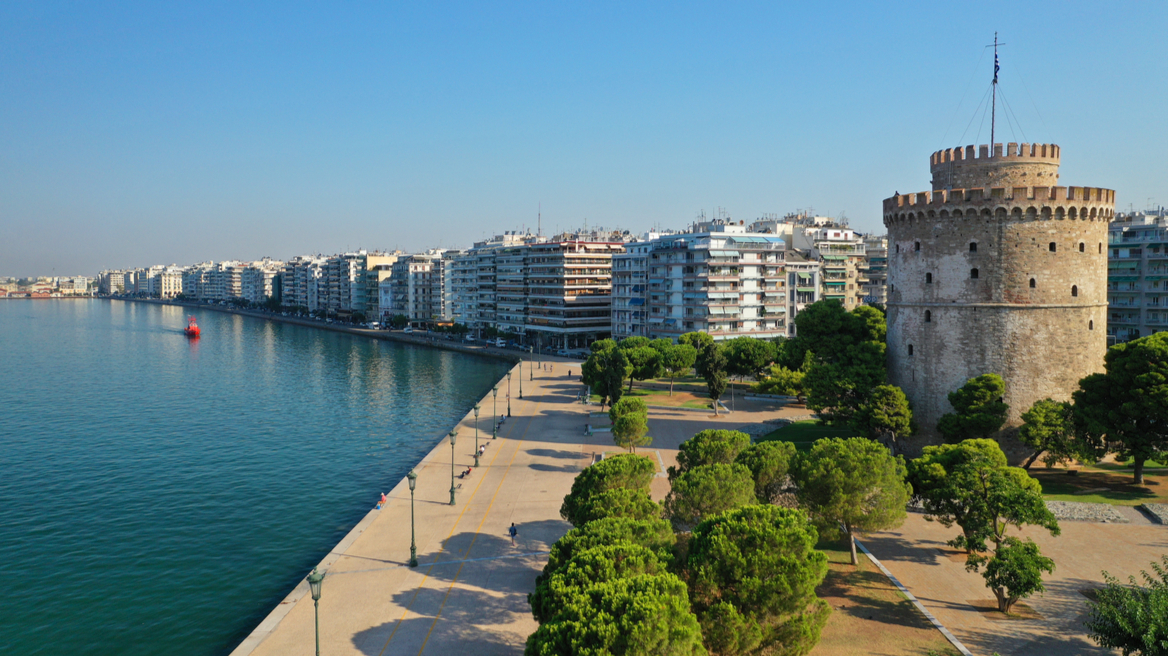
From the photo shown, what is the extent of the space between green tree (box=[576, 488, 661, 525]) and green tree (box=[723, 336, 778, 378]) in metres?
44.9

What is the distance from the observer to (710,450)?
3167cm

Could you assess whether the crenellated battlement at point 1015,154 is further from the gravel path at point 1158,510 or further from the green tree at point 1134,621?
the green tree at point 1134,621

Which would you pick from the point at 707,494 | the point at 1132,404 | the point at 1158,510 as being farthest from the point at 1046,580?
the point at 1132,404

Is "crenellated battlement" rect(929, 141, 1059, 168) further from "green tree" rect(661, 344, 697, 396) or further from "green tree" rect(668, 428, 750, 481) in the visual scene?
"green tree" rect(661, 344, 697, 396)

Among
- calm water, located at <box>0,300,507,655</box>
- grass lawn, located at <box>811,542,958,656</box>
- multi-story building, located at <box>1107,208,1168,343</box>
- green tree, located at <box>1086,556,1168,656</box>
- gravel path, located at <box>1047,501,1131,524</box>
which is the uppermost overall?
multi-story building, located at <box>1107,208,1168,343</box>

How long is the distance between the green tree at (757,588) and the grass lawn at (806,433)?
28.3m

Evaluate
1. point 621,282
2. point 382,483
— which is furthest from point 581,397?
point 621,282

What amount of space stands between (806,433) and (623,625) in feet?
126

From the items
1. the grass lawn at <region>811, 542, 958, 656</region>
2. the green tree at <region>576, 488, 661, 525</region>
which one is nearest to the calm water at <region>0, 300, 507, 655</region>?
the green tree at <region>576, 488, 661, 525</region>

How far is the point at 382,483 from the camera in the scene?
45.6 meters

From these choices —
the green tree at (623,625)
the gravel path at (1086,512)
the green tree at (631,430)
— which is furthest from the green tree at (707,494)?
the gravel path at (1086,512)

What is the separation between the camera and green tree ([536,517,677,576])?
20219mm

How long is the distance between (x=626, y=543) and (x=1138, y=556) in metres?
22.0

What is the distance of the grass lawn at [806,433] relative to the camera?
49.0 meters
